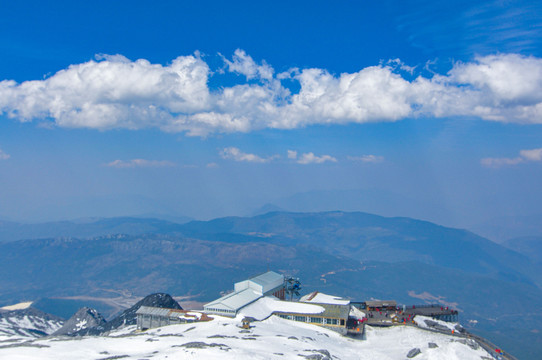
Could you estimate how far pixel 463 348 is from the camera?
2931 inches

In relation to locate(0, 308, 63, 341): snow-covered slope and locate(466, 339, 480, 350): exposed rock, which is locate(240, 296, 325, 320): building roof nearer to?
locate(466, 339, 480, 350): exposed rock

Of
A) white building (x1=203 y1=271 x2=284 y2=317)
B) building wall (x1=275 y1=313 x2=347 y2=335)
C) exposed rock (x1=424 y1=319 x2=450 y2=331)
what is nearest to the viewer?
building wall (x1=275 y1=313 x2=347 y2=335)

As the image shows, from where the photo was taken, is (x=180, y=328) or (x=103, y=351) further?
(x=180, y=328)

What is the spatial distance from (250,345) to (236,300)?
34.1m

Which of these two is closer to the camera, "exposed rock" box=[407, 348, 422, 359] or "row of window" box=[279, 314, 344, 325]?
"exposed rock" box=[407, 348, 422, 359]

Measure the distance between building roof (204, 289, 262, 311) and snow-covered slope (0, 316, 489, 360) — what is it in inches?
176

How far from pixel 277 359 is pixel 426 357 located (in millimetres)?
27994

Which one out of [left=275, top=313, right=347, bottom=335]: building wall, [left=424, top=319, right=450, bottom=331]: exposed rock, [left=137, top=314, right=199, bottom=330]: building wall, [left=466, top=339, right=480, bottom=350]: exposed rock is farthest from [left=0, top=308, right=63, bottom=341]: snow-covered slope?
[left=466, top=339, right=480, bottom=350]: exposed rock

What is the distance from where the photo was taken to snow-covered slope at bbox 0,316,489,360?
64.1 metres

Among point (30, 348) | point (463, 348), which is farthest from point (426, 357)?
point (30, 348)

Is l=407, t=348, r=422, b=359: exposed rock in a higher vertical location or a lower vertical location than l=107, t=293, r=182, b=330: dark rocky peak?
higher

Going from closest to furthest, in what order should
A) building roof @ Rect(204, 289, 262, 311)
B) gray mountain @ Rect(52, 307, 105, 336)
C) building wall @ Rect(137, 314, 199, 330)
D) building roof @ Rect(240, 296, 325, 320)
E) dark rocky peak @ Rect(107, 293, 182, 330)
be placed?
1. building wall @ Rect(137, 314, 199, 330)
2. building roof @ Rect(204, 289, 262, 311)
3. building roof @ Rect(240, 296, 325, 320)
4. dark rocky peak @ Rect(107, 293, 182, 330)
5. gray mountain @ Rect(52, 307, 105, 336)

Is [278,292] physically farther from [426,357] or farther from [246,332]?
[426,357]

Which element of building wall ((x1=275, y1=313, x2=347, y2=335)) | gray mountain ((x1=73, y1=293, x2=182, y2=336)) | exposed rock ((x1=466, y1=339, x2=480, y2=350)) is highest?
exposed rock ((x1=466, y1=339, x2=480, y2=350))
